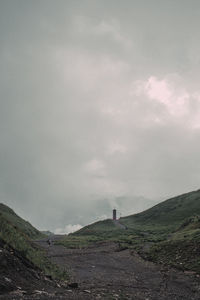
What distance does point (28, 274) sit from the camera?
47.4ft

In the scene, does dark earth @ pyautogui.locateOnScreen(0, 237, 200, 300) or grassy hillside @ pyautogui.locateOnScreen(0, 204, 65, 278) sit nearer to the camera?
dark earth @ pyautogui.locateOnScreen(0, 237, 200, 300)

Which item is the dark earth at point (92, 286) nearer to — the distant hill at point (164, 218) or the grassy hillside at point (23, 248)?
the grassy hillside at point (23, 248)

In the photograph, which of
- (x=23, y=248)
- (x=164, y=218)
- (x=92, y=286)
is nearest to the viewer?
(x=92, y=286)

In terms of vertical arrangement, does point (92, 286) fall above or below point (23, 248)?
below

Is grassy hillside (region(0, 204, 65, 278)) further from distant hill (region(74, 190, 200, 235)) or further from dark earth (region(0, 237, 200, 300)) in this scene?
distant hill (region(74, 190, 200, 235))

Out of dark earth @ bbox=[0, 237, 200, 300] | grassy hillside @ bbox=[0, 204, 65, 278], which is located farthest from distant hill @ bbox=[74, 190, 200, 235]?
dark earth @ bbox=[0, 237, 200, 300]

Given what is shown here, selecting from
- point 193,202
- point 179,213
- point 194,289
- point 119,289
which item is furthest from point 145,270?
point 193,202

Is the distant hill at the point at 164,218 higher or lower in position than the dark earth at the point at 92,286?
higher

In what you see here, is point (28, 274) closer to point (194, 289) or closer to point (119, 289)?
A: point (119, 289)

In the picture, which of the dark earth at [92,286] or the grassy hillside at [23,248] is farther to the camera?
the grassy hillside at [23,248]

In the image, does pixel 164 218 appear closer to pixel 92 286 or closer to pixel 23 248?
pixel 23 248

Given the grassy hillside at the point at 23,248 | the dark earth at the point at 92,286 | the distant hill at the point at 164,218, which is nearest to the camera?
the dark earth at the point at 92,286

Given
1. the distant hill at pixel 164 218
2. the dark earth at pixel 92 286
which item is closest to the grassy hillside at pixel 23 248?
the dark earth at pixel 92 286

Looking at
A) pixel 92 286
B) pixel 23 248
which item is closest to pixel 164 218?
pixel 23 248
